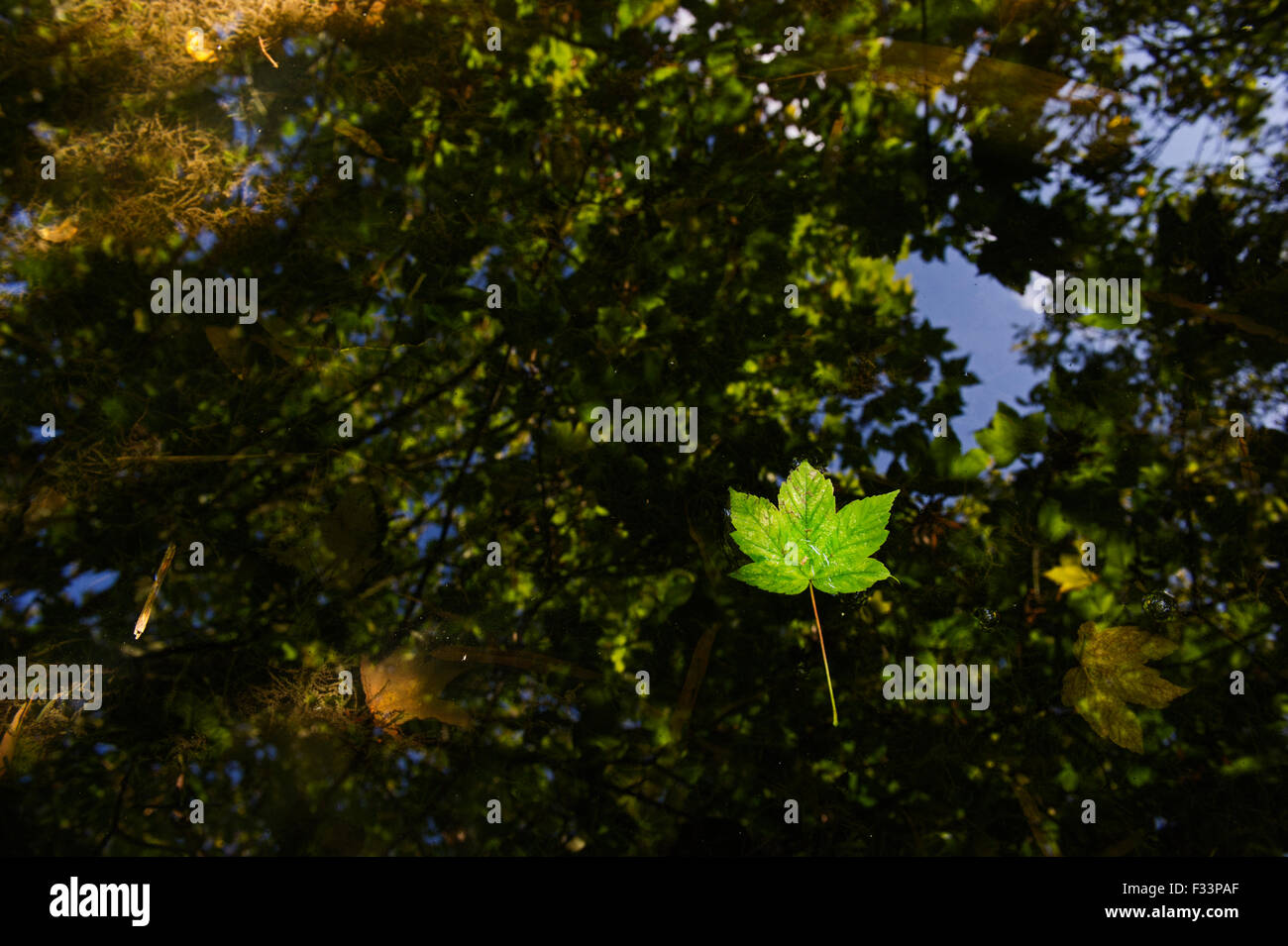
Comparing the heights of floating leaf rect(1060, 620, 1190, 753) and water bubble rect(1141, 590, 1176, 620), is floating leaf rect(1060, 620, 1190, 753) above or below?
below

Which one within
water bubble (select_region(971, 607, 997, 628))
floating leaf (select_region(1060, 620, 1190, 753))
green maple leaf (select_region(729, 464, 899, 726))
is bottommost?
floating leaf (select_region(1060, 620, 1190, 753))

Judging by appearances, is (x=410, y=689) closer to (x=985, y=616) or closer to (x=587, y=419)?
(x=587, y=419)

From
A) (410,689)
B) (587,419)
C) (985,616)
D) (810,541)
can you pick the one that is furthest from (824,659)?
(410,689)

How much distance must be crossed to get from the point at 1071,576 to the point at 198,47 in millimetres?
3843

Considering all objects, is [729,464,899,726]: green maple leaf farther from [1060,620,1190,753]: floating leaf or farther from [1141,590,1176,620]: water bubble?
[1141,590,1176,620]: water bubble

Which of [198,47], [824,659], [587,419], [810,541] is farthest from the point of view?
[198,47]

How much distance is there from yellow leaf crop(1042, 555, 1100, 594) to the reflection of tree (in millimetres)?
50

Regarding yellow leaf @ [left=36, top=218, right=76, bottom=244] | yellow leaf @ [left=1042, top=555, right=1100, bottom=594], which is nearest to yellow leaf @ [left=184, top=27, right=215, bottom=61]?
yellow leaf @ [left=36, top=218, right=76, bottom=244]

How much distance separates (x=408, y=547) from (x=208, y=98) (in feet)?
6.30

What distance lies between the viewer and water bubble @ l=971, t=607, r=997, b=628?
7.33 feet

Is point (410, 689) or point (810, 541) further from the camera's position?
point (410, 689)

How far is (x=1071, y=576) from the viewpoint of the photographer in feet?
7.34
